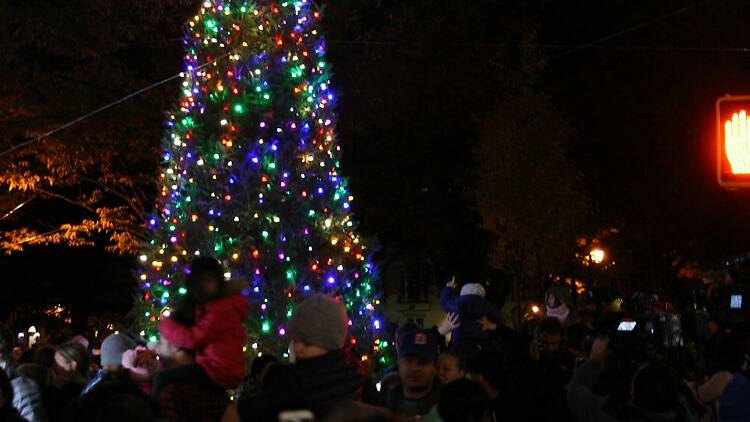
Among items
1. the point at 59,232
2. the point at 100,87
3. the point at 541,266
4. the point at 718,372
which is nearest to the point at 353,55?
the point at 100,87

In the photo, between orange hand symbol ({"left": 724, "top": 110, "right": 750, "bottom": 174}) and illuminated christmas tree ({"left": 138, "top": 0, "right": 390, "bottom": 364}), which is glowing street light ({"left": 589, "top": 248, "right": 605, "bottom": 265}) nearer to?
orange hand symbol ({"left": 724, "top": 110, "right": 750, "bottom": 174})

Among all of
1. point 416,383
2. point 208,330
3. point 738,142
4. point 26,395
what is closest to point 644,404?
point 416,383

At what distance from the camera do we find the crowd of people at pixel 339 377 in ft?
14.1

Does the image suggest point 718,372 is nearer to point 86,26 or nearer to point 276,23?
point 276,23

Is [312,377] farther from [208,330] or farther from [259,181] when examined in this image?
[259,181]

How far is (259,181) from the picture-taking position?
998 cm

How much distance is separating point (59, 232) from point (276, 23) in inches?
550

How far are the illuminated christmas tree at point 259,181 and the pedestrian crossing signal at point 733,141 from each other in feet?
12.1

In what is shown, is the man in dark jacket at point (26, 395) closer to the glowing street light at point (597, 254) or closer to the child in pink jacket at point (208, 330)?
the child in pink jacket at point (208, 330)

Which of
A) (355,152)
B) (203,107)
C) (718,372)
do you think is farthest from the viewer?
(355,152)

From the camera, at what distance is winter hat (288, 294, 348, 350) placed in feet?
14.2

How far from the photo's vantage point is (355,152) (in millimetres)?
29641

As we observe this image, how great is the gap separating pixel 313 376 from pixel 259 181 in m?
5.92

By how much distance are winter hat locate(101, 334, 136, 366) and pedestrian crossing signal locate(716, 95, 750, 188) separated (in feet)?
19.8
